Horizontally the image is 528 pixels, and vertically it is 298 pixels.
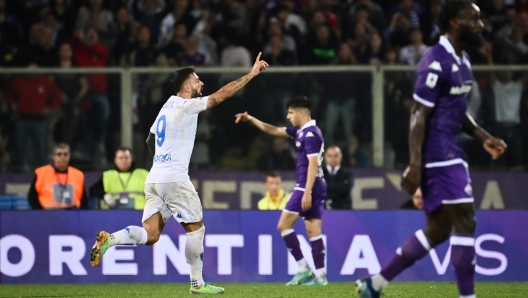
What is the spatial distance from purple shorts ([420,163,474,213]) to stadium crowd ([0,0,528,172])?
7.60 metres

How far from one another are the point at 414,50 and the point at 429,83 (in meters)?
9.61

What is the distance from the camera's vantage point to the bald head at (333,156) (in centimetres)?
1384

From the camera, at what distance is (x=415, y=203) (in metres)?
13.9

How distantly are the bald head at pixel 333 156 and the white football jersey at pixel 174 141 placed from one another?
4397mm

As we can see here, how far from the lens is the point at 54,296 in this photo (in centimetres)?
1027

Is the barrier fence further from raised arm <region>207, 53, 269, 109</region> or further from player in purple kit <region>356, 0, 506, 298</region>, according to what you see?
player in purple kit <region>356, 0, 506, 298</region>

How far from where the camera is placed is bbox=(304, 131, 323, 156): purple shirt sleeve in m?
11.3

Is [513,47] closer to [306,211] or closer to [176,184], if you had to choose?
[306,211]

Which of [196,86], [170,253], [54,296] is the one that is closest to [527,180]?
[170,253]

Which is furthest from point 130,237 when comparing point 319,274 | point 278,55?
point 278,55

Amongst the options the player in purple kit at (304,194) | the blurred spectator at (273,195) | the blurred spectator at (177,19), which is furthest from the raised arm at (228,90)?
the blurred spectator at (177,19)

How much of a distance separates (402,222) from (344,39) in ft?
16.5

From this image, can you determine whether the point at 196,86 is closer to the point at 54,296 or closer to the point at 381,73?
the point at 54,296

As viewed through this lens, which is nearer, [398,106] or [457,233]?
Result: [457,233]
